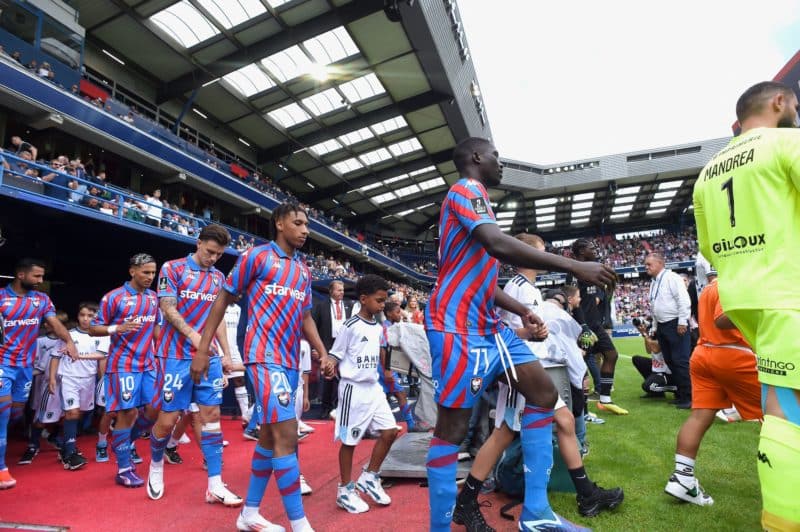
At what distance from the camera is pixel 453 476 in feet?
7.03

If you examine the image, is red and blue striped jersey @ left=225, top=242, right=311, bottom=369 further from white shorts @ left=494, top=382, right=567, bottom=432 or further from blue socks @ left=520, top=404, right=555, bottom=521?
blue socks @ left=520, top=404, right=555, bottom=521

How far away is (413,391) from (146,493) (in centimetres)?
613

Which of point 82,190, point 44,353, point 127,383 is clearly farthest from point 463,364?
point 82,190

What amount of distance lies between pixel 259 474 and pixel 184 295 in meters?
1.89

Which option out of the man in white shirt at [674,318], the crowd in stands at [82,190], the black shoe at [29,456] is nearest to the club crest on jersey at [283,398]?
the black shoe at [29,456]

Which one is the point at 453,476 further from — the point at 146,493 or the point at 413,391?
the point at 413,391

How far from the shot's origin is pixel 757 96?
1955 mm

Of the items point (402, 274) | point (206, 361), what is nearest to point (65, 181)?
point (206, 361)

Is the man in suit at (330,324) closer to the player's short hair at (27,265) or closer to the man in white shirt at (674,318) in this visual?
the player's short hair at (27,265)

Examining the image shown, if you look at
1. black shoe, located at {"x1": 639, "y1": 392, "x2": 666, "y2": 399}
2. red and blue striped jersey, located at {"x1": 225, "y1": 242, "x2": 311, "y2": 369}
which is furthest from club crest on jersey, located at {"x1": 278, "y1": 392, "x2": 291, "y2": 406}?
black shoe, located at {"x1": 639, "y1": 392, "x2": 666, "y2": 399}

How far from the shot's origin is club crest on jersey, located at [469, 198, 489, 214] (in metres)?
2.25

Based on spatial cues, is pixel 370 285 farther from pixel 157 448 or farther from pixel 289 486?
pixel 157 448

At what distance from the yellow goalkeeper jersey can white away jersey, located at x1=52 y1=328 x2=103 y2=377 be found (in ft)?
22.3

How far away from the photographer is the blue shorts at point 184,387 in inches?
148
